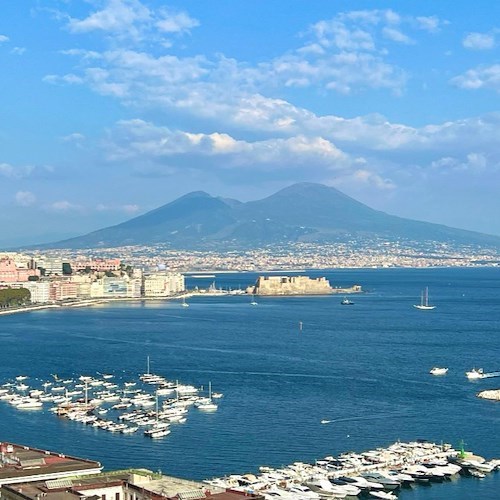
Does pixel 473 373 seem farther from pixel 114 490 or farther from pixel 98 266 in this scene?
pixel 98 266

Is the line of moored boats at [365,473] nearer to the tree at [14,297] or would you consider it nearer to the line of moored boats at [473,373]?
the line of moored boats at [473,373]

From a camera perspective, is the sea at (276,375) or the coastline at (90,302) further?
the coastline at (90,302)

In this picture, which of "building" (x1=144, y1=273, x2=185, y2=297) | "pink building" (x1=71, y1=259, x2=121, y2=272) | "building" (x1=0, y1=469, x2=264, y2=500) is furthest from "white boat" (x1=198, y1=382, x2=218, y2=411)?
"pink building" (x1=71, y1=259, x2=121, y2=272)

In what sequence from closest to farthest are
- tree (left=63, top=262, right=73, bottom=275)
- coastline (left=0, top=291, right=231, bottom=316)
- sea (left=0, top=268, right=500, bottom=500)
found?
1. sea (left=0, top=268, right=500, bottom=500)
2. coastline (left=0, top=291, right=231, bottom=316)
3. tree (left=63, top=262, right=73, bottom=275)

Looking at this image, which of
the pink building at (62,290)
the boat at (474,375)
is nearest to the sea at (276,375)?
the boat at (474,375)

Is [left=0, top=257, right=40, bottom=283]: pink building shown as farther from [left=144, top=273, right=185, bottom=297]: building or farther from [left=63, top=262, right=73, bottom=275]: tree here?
[left=144, top=273, right=185, bottom=297]: building

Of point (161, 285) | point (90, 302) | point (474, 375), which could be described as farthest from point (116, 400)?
point (161, 285)

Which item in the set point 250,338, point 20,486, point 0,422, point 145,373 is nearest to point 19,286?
point 250,338
